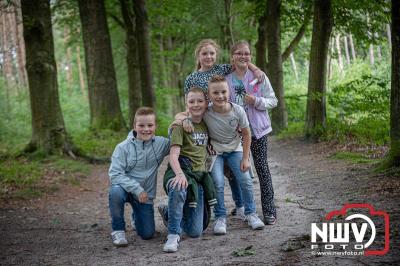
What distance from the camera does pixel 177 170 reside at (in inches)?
195

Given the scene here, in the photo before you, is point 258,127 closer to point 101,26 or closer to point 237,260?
point 237,260

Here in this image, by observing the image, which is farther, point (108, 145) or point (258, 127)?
point (108, 145)

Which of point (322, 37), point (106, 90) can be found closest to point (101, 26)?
point (106, 90)

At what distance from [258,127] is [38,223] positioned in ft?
10.9

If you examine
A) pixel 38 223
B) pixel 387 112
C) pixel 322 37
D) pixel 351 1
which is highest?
pixel 351 1

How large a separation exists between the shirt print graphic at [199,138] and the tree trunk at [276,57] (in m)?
11.7

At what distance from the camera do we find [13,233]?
239 inches

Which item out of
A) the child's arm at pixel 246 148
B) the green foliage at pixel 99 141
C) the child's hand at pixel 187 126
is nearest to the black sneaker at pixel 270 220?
the child's arm at pixel 246 148

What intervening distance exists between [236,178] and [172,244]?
3.78 feet

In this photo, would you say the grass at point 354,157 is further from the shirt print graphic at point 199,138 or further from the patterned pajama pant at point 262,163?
the shirt print graphic at point 199,138

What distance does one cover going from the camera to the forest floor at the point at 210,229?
4281 millimetres

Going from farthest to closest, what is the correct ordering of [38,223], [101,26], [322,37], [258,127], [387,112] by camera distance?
[101,26] → [322,37] → [387,112] → [38,223] → [258,127]

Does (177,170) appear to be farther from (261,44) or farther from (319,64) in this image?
(261,44)

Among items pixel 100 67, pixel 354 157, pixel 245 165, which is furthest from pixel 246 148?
pixel 100 67
